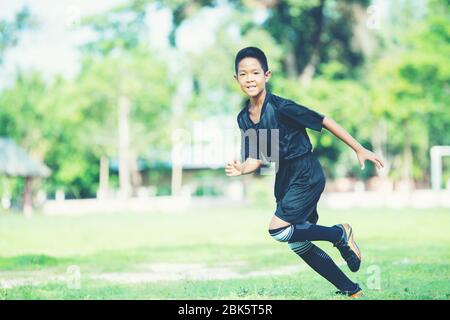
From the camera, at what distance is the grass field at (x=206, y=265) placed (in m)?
5.91

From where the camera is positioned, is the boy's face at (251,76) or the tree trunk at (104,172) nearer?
the boy's face at (251,76)

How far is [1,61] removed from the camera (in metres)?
28.2

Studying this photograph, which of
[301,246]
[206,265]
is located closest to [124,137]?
[206,265]

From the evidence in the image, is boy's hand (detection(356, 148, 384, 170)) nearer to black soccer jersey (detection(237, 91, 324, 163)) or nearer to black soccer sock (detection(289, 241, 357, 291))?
black soccer jersey (detection(237, 91, 324, 163))

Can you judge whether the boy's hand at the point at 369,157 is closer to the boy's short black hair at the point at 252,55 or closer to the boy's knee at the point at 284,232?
the boy's knee at the point at 284,232

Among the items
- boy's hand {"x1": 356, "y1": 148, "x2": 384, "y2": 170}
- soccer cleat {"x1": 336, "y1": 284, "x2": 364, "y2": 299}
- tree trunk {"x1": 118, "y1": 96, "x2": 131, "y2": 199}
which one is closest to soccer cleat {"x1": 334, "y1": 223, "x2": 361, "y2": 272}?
soccer cleat {"x1": 336, "y1": 284, "x2": 364, "y2": 299}

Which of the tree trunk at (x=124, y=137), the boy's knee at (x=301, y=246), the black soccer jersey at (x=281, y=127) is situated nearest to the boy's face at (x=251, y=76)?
the black soccer jersey at (x=281, y=127)

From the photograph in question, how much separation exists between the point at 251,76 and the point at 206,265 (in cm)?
403

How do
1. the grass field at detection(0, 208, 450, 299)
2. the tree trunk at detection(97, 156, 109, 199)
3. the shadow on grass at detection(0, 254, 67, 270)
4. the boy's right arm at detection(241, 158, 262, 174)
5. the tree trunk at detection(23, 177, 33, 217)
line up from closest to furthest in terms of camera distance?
the boy's right arm at detection(241, 158, 262, 174) < the grass field at detection(0, 208, 450, 299) < the shadow on grass at detection(0, 254, 67, 270) < the tree trunk at detection(23, 177, 33, 217) < the tree trunk at detection(97, 156, 109, 199)

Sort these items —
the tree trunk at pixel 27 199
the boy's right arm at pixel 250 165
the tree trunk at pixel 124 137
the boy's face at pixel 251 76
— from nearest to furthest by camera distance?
the boy's right arm at pixel 250 165 < the boy's face at pixel 251 76 < the tree trunk at pixel 27 199 < the tree trunk at pixel 124 137

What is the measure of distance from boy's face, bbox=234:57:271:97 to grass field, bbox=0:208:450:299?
1.59 metres

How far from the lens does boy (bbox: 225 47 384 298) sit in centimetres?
522

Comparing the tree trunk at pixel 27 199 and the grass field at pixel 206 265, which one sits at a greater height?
the tree trunk at pixel 27 199
